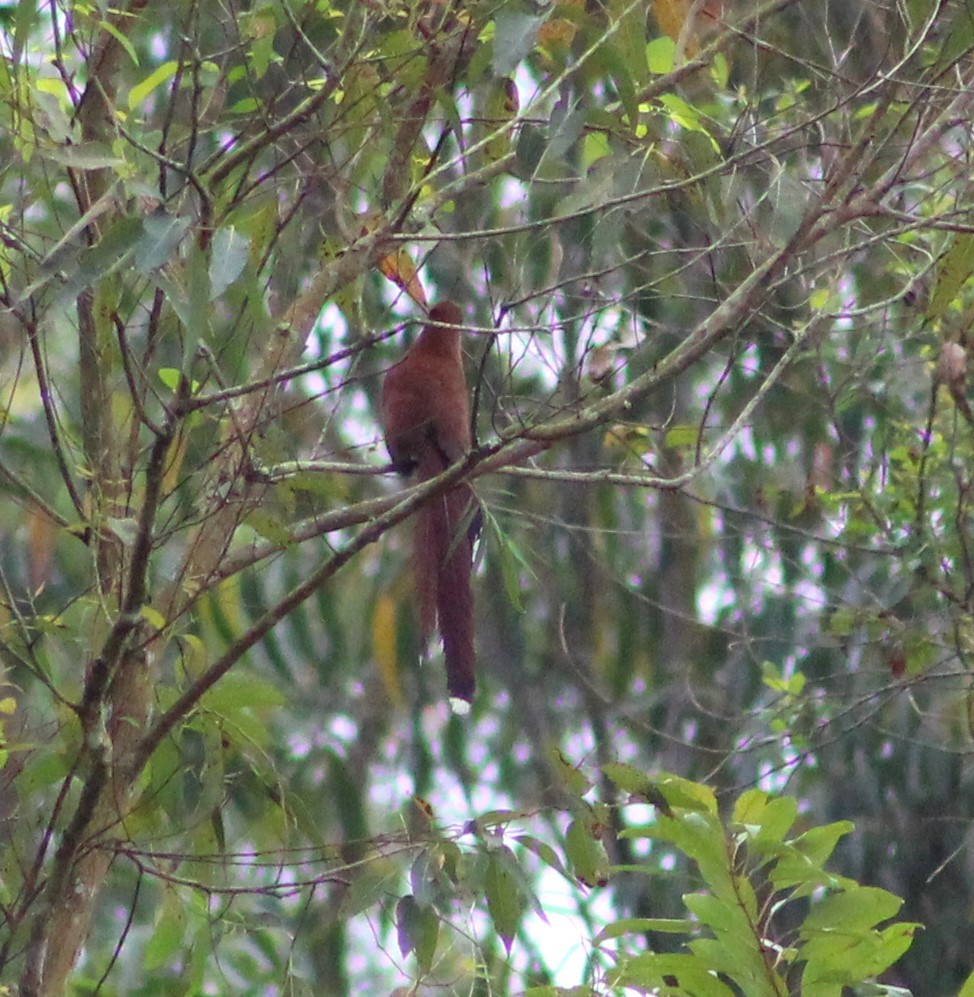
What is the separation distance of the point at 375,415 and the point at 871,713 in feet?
4.19

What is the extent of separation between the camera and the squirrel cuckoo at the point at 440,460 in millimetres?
2287

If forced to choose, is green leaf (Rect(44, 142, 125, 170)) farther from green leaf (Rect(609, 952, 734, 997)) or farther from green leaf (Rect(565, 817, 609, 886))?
green leaf (Rect(609, 952, 734, 997))

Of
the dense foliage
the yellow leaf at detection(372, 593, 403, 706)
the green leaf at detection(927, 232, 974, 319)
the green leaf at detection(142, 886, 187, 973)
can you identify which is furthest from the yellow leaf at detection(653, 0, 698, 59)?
the yellow leaf at detection(372, 593, 403, 706)

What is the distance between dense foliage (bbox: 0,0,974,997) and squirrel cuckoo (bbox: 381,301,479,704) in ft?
0.25

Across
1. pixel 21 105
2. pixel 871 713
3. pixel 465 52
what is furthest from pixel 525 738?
pixel 21 105

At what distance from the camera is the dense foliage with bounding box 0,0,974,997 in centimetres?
161

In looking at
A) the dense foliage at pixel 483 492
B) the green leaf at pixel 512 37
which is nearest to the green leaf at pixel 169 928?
the dense foliage at pixel 483 492

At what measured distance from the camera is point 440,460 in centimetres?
278

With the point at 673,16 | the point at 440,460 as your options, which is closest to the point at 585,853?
the point at 673,16

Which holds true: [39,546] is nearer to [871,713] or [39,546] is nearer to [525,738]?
[525,738]

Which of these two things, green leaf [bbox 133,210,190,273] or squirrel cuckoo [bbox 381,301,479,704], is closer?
green leaf [bbox 133,210,190,273]

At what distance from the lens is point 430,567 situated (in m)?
2.39

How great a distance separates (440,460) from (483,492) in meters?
0.45

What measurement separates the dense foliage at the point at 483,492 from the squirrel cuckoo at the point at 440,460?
8 cm
